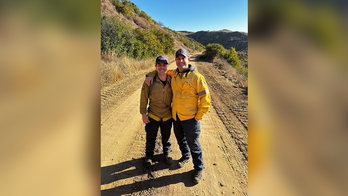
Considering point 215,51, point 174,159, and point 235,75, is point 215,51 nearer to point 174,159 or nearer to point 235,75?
point 235,75

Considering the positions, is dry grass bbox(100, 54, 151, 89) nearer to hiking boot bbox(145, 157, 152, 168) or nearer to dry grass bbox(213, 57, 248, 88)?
hiking boot bbox(145, 157, 152, 168)

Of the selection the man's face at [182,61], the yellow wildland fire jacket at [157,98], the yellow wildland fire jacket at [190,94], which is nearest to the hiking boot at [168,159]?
the yellow wildland fire jacket at [157,98]

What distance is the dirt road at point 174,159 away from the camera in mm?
2398

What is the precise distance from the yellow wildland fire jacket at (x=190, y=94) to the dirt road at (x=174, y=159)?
3.31 ft

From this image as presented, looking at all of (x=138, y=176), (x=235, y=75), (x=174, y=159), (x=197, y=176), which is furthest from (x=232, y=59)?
(x=138, y=176)

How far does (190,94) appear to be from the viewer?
236 cm

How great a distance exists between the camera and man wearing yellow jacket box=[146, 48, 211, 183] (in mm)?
2289

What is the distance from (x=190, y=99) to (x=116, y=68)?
19.3 ft

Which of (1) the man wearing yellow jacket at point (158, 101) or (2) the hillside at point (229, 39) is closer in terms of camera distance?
(1) the man wearing yellow jacket at point (158, 101)

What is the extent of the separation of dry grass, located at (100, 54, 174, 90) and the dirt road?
7.54 ft

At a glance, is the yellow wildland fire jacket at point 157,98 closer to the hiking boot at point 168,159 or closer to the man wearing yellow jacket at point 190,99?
the man wearing yellow jacket at point 190,99
